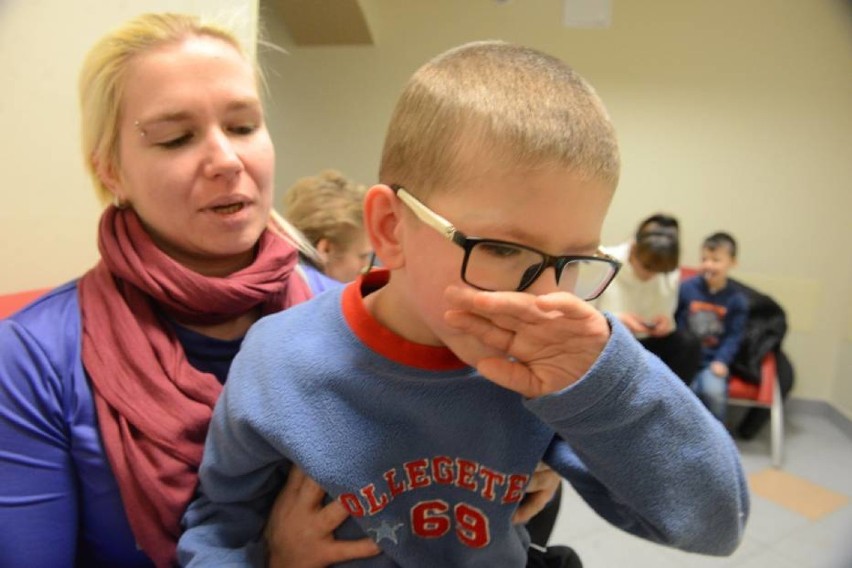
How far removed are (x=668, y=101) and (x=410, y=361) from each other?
13.2 ft

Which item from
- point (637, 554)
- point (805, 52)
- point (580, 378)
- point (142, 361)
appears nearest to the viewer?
point (580, 378)

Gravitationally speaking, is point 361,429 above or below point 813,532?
above

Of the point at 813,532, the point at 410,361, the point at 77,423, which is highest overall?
the point at 410,361

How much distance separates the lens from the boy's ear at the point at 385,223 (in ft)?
2.28

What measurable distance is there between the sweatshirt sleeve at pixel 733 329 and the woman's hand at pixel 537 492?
3079mm

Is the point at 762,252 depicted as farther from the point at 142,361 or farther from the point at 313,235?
the point at 142,361

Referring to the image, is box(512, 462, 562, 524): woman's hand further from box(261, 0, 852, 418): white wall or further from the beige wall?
box(261, 0, 852, 418): white wall

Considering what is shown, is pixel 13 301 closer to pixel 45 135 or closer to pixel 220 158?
pixel 45 135

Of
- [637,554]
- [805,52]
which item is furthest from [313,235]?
[805,52]

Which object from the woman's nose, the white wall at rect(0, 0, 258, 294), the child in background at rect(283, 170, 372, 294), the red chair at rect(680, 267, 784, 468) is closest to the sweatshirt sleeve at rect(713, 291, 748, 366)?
the red chair at rect(680, 267, 784, 468)

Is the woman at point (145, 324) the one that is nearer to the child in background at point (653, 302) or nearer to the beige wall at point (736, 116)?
the child in background at point (653, 302)

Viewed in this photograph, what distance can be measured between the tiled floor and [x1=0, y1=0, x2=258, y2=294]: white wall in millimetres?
2196

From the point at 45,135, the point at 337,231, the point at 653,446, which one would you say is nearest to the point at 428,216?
the point at 653,446

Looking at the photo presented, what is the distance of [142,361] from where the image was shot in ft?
2.78
